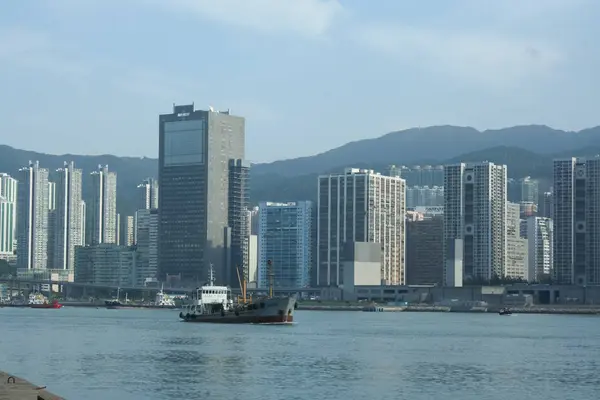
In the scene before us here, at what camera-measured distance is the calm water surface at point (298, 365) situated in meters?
54.1

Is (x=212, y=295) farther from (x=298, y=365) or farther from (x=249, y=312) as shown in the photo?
(x=298, y=365)

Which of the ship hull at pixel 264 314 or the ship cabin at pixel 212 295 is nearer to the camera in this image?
the ship hull at pixel 264 314

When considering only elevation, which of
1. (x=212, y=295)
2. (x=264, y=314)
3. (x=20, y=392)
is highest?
(x=212, y=295)

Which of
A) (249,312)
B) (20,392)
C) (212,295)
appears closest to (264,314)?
(249,312)

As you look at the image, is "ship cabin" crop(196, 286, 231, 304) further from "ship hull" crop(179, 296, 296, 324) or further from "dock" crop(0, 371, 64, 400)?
"dock" crop(0, 371, 64, 400)

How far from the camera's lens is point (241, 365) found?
67.6 metres

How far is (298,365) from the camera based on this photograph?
67688 millimetres

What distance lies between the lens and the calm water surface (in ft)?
177

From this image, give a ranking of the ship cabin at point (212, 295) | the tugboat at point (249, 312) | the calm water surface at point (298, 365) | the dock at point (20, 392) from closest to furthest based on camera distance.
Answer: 1. the dock at point (20, 392)
2. the calm water surface at point (298, 365)
3. the tugboat at point (249, 312)
4. the ship cabin at point (212, 295)

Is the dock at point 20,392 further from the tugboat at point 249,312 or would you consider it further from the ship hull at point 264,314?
the tugboat at point 249,312

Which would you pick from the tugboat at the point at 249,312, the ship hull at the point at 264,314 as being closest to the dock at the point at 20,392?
the ship hull at the point at 264,314

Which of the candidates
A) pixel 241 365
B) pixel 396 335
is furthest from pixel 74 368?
pixel 396 335

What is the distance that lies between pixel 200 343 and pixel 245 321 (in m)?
38.2

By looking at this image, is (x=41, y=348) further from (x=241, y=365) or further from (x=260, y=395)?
(x=260, y=395)
